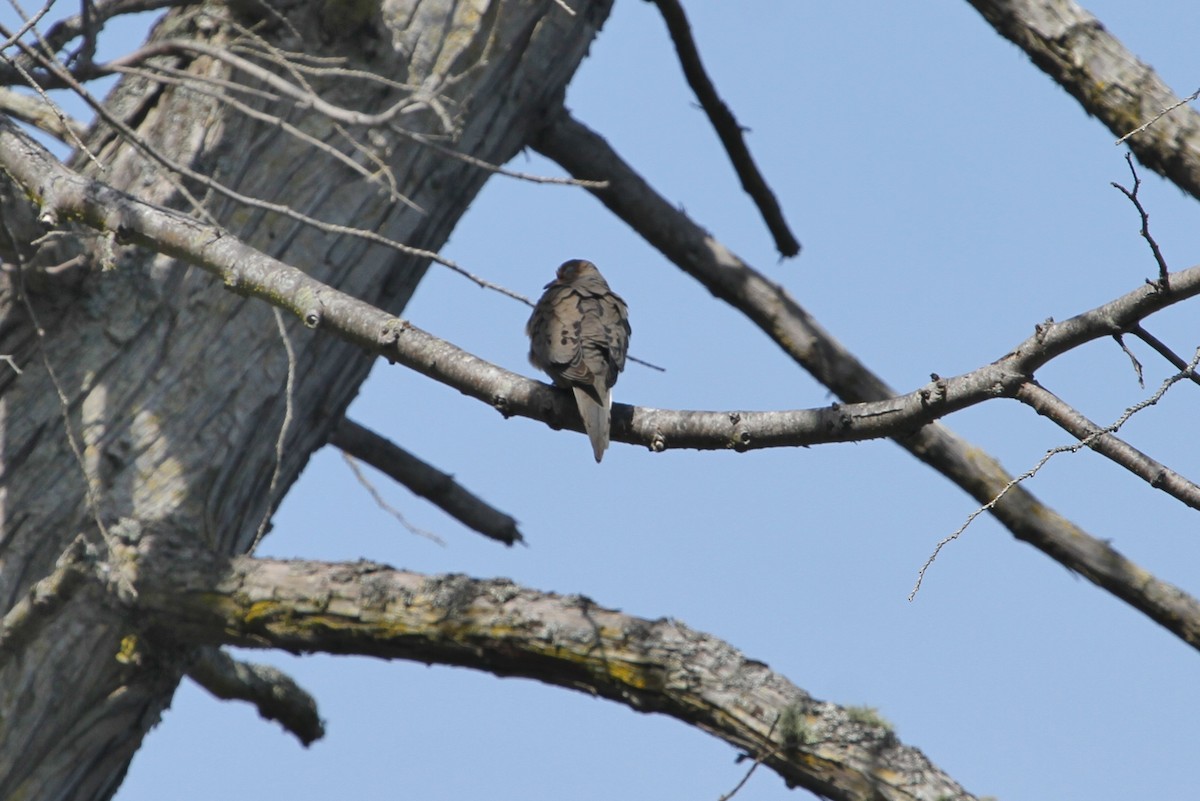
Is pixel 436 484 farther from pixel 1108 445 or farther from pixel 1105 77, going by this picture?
pixel 1108 445

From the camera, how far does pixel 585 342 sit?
352 cm

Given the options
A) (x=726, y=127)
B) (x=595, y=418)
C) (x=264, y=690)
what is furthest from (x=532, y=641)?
(x=726, y=127)

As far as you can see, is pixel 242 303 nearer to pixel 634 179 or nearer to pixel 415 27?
pixel 415 27

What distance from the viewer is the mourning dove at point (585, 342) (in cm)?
305

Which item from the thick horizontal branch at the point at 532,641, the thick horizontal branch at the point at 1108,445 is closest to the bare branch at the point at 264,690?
the thick horizontal branch at the point at 532,641

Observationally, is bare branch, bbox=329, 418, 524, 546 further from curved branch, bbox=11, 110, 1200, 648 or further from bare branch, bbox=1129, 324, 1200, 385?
bare branch, bbox=1129, 324, 1200, 385

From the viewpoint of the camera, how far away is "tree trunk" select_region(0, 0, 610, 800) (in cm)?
336

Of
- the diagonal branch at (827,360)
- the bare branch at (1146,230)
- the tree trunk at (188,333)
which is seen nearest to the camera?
the bare branch at (1146,230)

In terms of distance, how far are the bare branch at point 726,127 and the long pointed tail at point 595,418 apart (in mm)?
2537

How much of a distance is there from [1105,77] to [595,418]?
2.07 metres

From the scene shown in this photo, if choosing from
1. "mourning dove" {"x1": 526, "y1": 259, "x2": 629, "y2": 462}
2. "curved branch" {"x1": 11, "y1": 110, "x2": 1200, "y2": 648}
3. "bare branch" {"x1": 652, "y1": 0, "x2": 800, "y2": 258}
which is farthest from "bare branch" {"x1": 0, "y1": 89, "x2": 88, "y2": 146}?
"bare branch" {"x1": 652, "y1": 0, "x2": 800, "y2": 258}

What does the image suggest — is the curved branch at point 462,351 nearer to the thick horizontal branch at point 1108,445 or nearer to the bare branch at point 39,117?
the thick horizontal branch at point 1108,445

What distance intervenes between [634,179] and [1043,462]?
2.95 metres

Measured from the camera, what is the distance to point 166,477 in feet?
11.7
